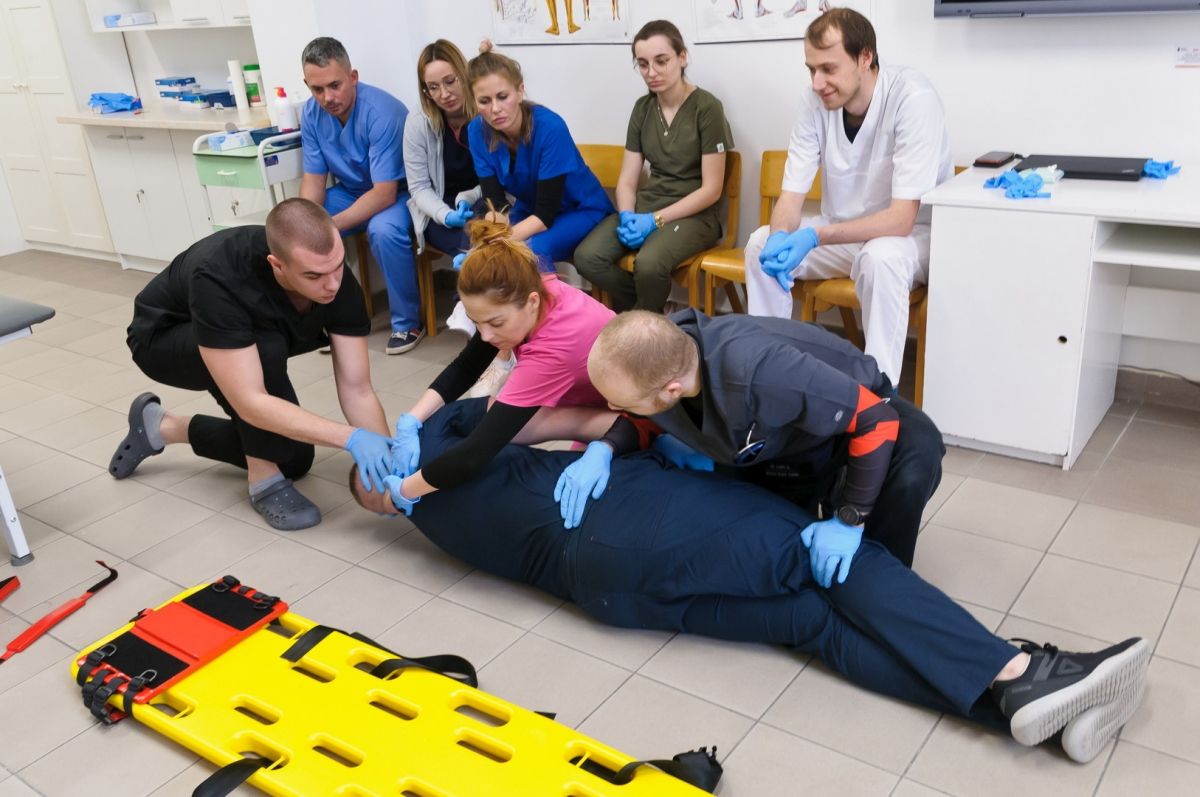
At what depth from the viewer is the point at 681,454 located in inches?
82.3

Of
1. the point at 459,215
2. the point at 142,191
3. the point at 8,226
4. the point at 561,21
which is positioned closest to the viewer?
the point at 459,215

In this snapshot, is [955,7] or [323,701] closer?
[323,701]

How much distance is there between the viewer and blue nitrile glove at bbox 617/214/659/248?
3244mm

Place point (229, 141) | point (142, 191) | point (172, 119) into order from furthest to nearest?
1. point (142, 191)
2. point (172, 119)
3. point (229, 141)

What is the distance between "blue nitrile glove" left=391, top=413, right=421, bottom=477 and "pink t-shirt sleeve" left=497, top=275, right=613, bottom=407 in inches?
11.6

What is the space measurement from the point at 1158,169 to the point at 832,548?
1.54 metres

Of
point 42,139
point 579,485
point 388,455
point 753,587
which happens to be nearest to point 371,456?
point 388,455

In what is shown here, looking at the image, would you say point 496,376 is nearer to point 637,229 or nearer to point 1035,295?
point 637,229

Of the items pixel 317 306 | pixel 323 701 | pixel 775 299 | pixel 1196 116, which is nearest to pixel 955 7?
pixel 1196 116

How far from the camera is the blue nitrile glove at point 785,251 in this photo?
8.84ft

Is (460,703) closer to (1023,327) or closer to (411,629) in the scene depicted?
(411,629)

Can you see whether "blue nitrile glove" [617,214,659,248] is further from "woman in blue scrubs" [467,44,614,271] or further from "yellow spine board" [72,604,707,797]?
"yellow spine board" [72,604,707,797]

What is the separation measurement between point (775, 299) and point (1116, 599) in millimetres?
1257

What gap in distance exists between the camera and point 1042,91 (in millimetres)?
2838
